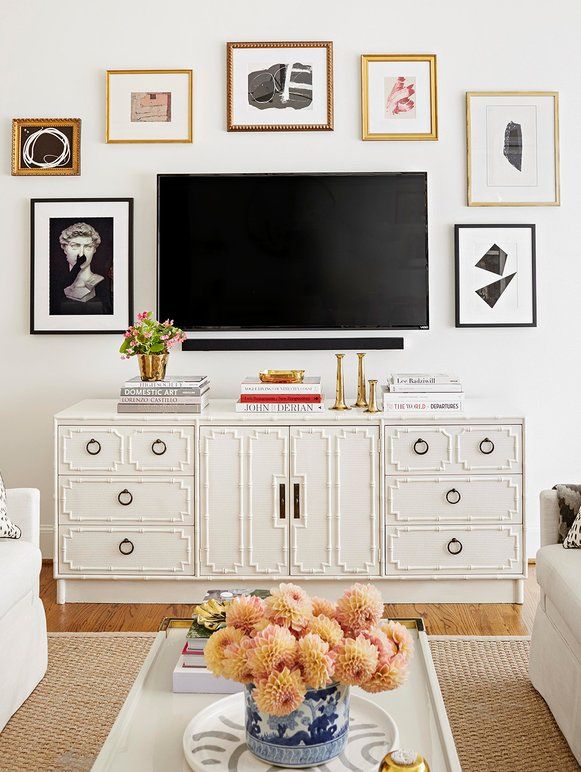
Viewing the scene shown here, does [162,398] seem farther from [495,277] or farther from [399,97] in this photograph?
[399,97]

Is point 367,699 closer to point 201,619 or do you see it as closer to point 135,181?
point 201,619

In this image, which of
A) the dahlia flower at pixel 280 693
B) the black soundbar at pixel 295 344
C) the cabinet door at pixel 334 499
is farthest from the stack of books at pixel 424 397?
the dahlia flower at pixel 280 693

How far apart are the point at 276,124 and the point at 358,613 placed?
2545mm

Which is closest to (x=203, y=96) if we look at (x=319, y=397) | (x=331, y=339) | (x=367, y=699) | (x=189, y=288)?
(x=189, y=288)

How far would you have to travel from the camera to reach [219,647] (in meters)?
1.30

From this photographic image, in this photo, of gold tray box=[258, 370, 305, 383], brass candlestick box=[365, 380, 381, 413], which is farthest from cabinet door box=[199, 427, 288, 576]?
brass candlestick box=[365, 380, 381, 413]

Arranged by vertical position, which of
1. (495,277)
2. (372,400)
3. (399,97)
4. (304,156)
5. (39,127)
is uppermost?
(399,97)

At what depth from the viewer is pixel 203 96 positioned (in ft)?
11.1

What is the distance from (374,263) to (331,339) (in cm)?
38

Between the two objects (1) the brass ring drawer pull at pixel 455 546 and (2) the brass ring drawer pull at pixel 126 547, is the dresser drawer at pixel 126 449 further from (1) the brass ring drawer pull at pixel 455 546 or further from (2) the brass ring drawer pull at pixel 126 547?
(1) the brass ring drawer pull at pixel 455 546

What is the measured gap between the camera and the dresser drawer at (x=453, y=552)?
2.99 m

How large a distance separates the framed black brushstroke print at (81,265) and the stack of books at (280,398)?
2.46ft

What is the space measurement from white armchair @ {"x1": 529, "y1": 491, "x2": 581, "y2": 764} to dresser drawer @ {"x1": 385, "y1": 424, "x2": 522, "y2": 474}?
0.64m

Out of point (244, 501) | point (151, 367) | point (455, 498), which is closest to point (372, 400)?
point (455, 498)
